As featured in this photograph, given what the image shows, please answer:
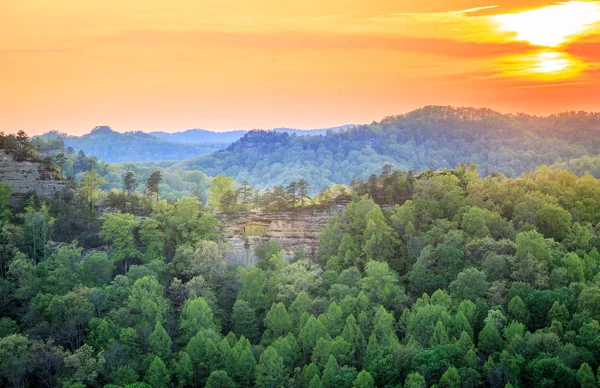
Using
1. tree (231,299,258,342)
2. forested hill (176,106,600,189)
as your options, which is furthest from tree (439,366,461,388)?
forested hill (176,106,600,189)

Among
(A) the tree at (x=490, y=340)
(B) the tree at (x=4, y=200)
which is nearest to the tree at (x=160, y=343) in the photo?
(B) the tree at (x=4, y=200)

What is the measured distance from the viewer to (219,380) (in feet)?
120

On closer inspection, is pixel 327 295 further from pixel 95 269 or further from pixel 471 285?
pixel 95 269

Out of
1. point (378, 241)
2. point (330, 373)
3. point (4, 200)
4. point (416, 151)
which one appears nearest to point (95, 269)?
point (4, 200)

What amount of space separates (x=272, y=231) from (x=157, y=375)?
24413 millimetres

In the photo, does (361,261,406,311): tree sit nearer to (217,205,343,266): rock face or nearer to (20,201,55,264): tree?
(217,205,343,266): rock face

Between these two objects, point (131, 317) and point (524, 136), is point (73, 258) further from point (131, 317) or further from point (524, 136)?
point (524, 136)

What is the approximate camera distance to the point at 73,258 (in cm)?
4700

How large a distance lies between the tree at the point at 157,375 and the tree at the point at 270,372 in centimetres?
571

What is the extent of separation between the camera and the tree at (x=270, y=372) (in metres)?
36.5

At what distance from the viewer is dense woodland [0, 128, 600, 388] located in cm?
3628

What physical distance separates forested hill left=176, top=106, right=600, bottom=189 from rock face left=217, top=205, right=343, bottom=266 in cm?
10426

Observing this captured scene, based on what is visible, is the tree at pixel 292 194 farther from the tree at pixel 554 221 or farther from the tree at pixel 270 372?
the tree at pixel 270 372

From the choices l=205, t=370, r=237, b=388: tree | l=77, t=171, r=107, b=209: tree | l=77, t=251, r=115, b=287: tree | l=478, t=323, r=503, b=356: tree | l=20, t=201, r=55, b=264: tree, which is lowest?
l=205, t=370, r=237, b=388: tree
